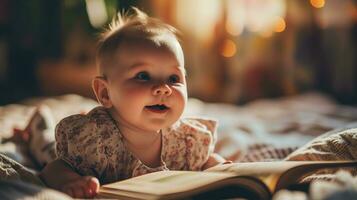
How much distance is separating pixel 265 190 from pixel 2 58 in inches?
108

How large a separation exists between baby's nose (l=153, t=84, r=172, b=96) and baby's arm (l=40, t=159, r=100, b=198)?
0.20 m

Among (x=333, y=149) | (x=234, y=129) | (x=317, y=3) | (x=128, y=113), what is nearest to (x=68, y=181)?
(x=128, y=113)

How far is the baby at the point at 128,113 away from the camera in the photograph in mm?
1016

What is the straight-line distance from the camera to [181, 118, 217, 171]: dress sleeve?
1144mm

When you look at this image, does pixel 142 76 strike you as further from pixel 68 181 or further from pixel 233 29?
pixel 233 29

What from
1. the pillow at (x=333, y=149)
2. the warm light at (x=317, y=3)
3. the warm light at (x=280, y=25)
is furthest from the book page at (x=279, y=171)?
the warm light at (x=280, y=25)

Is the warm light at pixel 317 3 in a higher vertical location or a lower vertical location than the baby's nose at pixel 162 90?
lower

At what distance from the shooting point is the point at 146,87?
3.31ft

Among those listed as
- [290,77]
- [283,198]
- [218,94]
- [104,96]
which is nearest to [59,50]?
[218,94]

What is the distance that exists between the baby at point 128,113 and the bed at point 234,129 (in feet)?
0.34

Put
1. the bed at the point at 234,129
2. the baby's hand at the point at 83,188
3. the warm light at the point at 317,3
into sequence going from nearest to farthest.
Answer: the baby's hand at the point at 83,188 → the bed at the point at 234,129 → the warm light at the point at 317,3

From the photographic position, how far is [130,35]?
3.47 ft

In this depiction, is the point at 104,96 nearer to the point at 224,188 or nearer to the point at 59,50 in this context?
the point at 224,188

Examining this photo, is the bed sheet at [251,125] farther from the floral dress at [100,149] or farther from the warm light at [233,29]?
the warm light at [233,29]
